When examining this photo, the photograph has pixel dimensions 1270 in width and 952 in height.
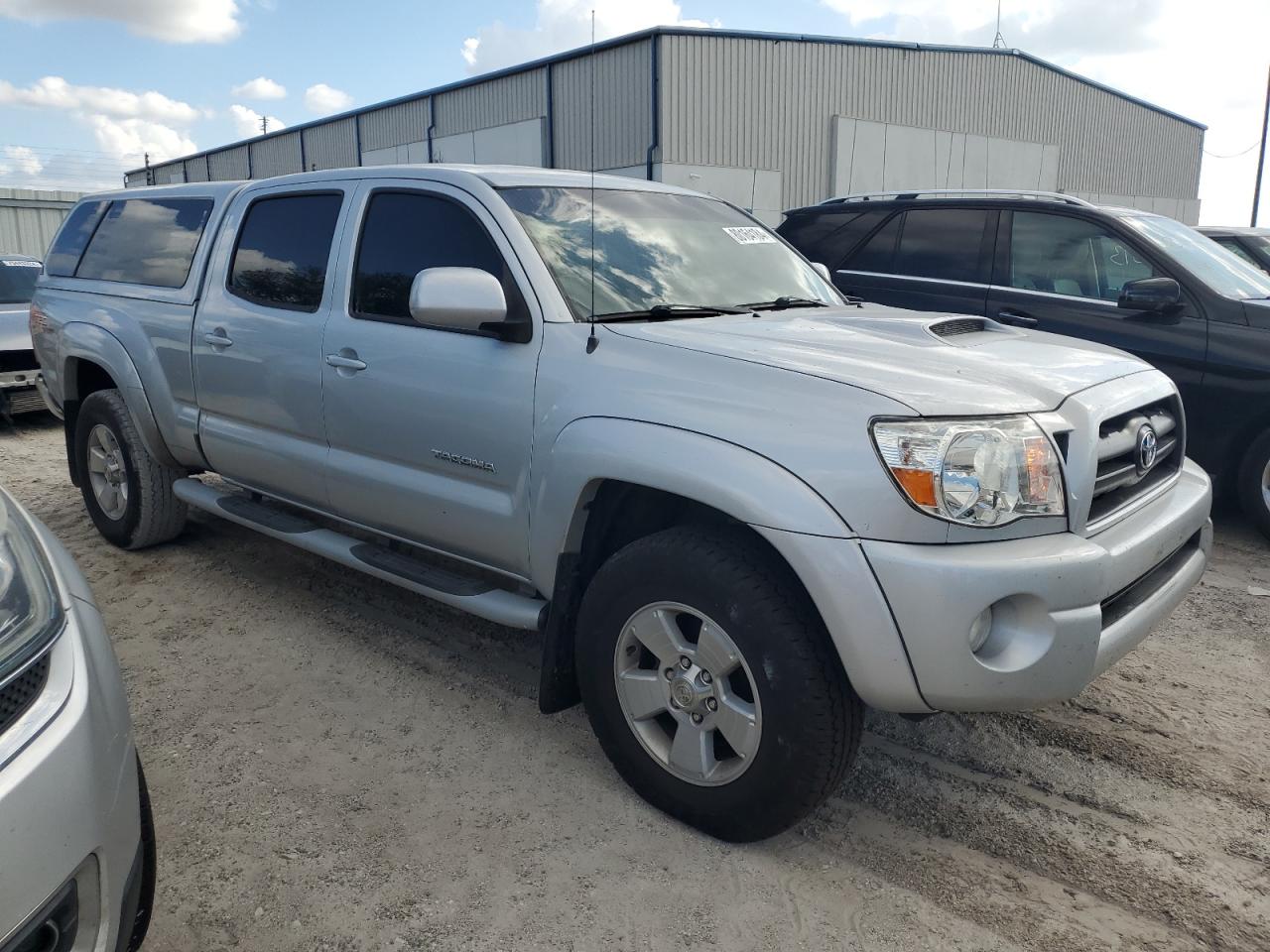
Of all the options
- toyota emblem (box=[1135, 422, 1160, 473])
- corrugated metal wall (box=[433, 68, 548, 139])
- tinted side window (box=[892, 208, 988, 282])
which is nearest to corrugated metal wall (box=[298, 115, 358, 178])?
corrugated metal wall (box=[433, 68, 548, 139])

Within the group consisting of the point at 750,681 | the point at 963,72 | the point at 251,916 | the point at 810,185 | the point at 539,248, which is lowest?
the point at 251,916

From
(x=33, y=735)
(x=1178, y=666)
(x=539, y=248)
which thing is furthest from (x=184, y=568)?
(x=1178, y=666)

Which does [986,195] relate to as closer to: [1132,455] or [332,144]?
[1132,455]

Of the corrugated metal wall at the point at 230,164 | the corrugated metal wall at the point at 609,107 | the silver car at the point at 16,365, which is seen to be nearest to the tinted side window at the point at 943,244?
the silver car at the point at 16,365

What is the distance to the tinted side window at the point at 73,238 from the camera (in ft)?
17.9

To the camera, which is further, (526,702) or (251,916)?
(526,702)

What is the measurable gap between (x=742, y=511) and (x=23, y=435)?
28.5 ft

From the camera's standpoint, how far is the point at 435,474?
11.0ft

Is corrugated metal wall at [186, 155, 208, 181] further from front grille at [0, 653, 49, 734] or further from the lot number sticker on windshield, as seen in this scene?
front grille at [0, 653, 49, 734]

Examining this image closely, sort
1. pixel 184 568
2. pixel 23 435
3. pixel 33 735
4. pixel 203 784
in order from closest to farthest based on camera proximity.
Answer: pixel 33 735, pixel 203 784, pixel 184 568, pixel 23 435

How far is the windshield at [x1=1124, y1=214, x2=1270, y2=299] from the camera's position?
555 centimetres

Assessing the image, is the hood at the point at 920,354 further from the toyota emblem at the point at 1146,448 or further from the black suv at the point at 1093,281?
the black suv at the point at 1093,281

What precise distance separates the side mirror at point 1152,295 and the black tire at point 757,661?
389 cm

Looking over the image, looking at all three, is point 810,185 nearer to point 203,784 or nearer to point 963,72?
point 963,72
